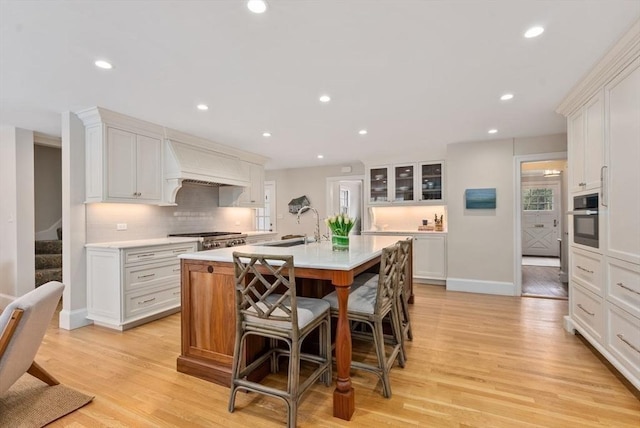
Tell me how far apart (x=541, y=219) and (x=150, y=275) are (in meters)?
9.70

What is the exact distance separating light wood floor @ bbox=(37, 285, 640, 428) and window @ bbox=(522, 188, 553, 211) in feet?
21.9

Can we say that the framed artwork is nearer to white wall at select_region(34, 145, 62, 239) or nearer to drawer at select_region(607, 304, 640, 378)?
drawer at select_region(607, 304, 640, 378)

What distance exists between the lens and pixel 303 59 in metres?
2.29

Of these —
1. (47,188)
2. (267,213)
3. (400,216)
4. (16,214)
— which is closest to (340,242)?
(400,216)

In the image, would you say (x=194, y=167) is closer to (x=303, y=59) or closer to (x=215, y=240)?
(x=215, y=240)

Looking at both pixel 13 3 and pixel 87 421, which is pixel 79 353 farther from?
pixel 13 3

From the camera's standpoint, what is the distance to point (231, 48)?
2.13 m

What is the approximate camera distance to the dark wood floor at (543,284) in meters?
4.60

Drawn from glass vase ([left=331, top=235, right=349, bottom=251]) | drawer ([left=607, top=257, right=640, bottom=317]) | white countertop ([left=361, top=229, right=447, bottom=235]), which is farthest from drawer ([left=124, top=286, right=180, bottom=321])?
drawer ([left=607, top=257, right=640, bottom=317])

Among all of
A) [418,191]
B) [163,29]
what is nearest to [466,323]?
[418,191]

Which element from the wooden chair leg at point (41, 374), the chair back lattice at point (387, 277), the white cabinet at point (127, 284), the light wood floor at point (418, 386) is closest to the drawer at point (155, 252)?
the white cabinet at point (127, 284)

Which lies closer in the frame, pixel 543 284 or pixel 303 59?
pixel 303 59

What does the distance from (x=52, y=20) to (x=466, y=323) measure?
433 centimetres

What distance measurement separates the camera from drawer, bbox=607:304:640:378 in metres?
2.03
